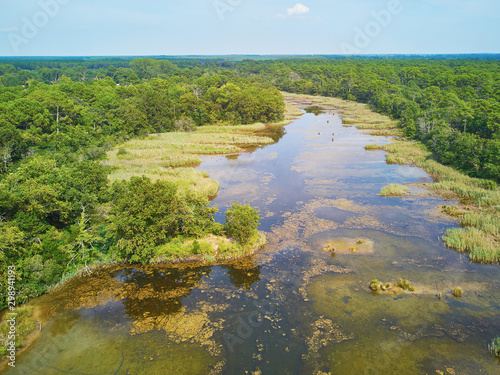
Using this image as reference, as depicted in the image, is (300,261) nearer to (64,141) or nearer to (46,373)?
(46,373)

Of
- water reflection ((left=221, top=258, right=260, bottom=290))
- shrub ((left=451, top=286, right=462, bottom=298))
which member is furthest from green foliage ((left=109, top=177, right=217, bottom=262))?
shrub ((left=451, top=286, right=462, bottom=298))

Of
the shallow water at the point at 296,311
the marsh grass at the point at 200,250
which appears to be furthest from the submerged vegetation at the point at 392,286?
the marsh grass at the point at 200,250

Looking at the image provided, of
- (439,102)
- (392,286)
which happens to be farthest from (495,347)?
(439,102)

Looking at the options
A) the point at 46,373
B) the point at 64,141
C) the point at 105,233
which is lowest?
the point at 46,373

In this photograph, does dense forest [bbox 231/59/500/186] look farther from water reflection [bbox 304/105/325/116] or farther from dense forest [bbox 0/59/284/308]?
dense forest [bbox 0/59/284/308]

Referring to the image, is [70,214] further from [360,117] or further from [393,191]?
[360,117]

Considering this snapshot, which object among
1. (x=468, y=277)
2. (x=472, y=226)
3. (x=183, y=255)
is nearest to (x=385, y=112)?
(x=472, y=226)
